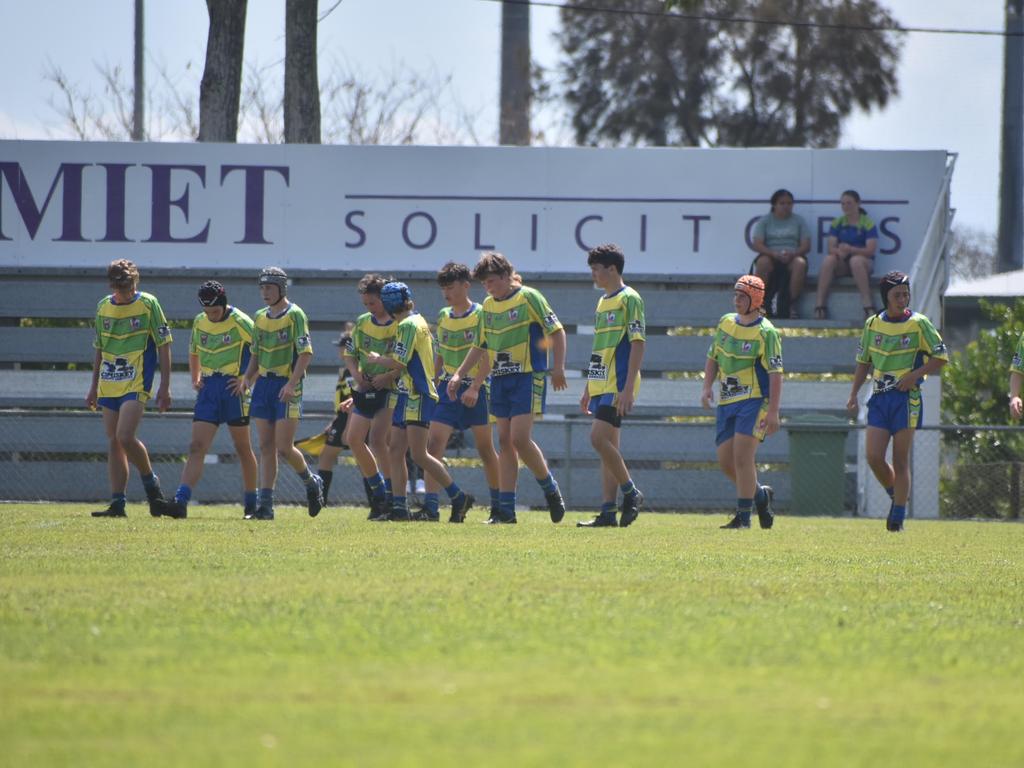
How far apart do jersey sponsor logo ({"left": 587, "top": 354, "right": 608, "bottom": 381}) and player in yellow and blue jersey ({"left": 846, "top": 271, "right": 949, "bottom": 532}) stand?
235 cm

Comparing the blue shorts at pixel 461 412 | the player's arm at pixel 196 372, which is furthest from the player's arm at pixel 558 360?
the player's arm at pixel 196 372

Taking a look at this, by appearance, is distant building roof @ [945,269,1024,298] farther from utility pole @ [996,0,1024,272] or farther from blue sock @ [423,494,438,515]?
blue sock @ [423,494,438,515]

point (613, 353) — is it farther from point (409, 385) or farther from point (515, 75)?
point (515, 75)

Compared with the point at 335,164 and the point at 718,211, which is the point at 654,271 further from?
the point at 335,164

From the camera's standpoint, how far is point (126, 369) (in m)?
14.0

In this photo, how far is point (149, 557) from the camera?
30.5 ft

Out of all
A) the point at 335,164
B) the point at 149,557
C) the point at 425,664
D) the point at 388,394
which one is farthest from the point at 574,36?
the point at 425,664

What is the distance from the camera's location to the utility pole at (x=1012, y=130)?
33.1 meters

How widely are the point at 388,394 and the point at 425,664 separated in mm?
8331

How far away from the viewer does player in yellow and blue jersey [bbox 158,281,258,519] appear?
1393cm

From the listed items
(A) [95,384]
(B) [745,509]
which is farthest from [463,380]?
(A) [95,384]

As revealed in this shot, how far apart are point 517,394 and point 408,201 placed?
10.0 m

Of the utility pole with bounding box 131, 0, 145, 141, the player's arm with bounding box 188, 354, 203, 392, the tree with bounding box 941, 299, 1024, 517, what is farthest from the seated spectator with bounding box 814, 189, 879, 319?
the utility pole with bounding box 131, 0, 145, 141

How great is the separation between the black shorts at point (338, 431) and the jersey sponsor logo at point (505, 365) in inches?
144
